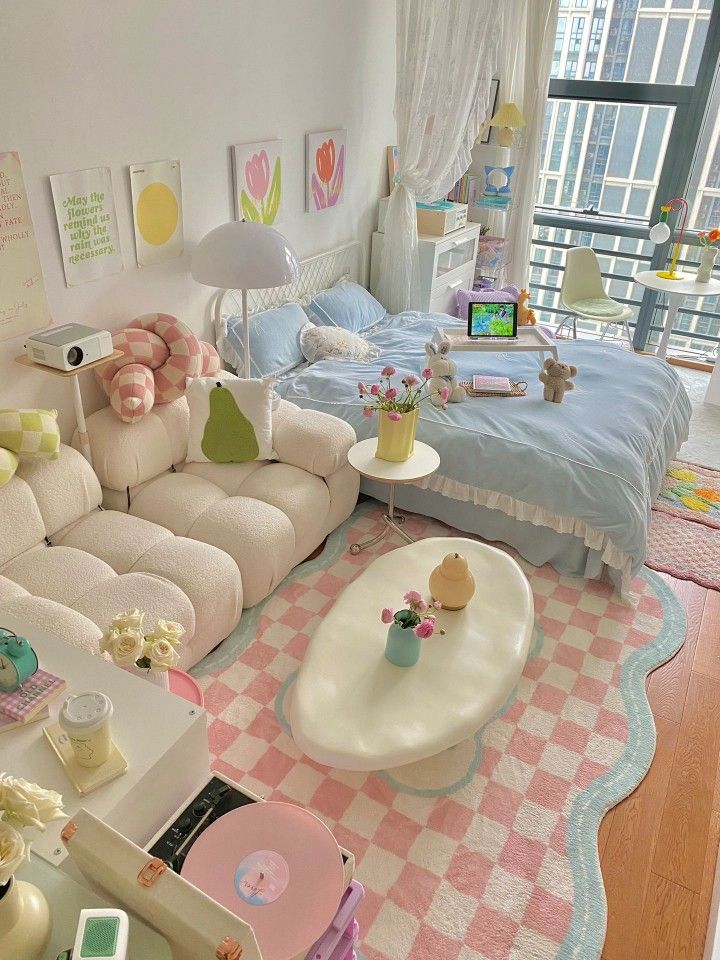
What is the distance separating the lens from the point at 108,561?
8.82ft

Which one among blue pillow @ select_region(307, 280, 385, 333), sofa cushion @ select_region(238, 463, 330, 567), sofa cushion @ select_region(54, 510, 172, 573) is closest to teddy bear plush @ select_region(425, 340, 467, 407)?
sofa cushion @ select_region(238, 463, 330, 567)

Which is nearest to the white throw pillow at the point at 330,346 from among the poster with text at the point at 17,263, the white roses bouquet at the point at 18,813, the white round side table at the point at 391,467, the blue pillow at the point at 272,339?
the blue pillow at the point at 272,339

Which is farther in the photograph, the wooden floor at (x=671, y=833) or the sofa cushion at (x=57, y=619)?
the sofa cushion at (x=57, y=619)

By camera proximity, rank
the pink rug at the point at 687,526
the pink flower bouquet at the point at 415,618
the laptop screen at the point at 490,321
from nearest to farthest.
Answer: the pink flower bouquet at the point at 415,618 → the pink rug at the point at 687,526 → the laptop screen at the point at 490,321

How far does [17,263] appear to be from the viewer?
2775 millimetres

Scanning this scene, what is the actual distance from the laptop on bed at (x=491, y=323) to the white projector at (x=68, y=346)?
209 cm

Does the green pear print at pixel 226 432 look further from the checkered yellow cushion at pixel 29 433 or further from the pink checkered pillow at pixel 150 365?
the checkered yellow cushion at pixel 29 433

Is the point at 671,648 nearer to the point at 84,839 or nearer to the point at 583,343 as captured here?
the point at 583,343

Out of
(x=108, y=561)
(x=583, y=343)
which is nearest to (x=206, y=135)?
(x=108, y=561)

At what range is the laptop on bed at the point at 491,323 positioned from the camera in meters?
4.14

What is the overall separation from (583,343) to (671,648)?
221 centimetres

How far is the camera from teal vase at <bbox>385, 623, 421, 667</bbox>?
2311mm

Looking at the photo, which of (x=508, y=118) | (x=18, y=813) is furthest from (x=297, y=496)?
(x=508, y=118)

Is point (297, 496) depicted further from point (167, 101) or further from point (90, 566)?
point (167, 101)
